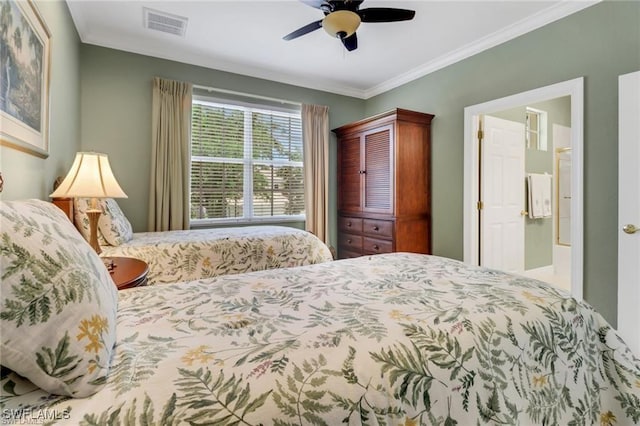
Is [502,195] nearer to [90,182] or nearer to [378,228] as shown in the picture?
[378,228]

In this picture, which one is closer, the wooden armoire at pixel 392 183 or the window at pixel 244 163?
the wooden armoire at pixel 392 183

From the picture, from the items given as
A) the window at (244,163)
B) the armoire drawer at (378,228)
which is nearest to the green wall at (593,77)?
the armoire drawer at (378,228)

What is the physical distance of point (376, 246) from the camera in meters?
3.66

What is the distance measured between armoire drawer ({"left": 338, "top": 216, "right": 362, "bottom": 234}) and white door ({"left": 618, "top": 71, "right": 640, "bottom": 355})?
2.40 meters

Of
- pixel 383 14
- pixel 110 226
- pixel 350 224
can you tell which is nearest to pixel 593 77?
pixel 383 14

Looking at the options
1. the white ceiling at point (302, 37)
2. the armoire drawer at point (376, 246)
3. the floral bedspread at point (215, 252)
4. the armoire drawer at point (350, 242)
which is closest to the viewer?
the floral bedspread at point (215, 252)

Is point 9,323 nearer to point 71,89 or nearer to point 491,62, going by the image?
point 71,89

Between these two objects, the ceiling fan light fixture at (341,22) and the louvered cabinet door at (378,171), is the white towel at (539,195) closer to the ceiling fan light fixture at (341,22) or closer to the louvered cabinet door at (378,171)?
the louvered cabinet door at (378,171)

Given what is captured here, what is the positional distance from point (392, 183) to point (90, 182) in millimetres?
2693

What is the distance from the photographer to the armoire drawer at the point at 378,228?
3459mm

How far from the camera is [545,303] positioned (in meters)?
1.08

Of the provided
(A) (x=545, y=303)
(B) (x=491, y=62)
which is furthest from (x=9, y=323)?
(B) (x=491, y=62)

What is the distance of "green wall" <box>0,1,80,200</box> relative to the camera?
1.44m

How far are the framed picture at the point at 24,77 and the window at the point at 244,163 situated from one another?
5.72 feet
